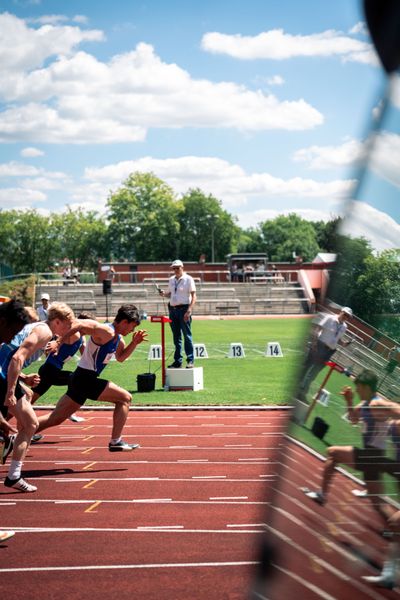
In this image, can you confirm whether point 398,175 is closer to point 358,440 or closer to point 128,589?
point 358,440

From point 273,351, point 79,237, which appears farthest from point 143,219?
point 273,351

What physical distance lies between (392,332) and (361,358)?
0.05 metres

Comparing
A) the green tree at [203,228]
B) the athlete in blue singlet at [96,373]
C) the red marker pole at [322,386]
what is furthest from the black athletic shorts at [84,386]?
the green tree at [203,228]

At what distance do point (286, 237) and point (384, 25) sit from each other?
404 ft

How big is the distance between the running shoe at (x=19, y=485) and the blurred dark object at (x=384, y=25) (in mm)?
6081

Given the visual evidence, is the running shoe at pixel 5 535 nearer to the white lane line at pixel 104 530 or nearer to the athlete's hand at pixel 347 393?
the white lane line at pixel 104 530

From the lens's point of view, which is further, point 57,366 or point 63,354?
point 57,366

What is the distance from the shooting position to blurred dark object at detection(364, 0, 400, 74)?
0.77m

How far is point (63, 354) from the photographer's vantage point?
9070 mm

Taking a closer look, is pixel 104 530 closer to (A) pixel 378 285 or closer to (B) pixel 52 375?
(B) pixel 52 375

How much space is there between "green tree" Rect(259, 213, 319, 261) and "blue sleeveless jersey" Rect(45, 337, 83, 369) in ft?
345

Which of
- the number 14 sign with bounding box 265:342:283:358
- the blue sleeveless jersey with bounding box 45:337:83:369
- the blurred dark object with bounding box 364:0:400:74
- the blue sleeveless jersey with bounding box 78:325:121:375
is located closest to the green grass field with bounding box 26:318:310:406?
the number 14 sign with bounding box 265:342:283:358

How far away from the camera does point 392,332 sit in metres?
0.98

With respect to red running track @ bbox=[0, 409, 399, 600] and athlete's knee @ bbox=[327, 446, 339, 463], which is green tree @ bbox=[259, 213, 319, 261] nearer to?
red running track @ bbox=[0, 409, 399, 600]
